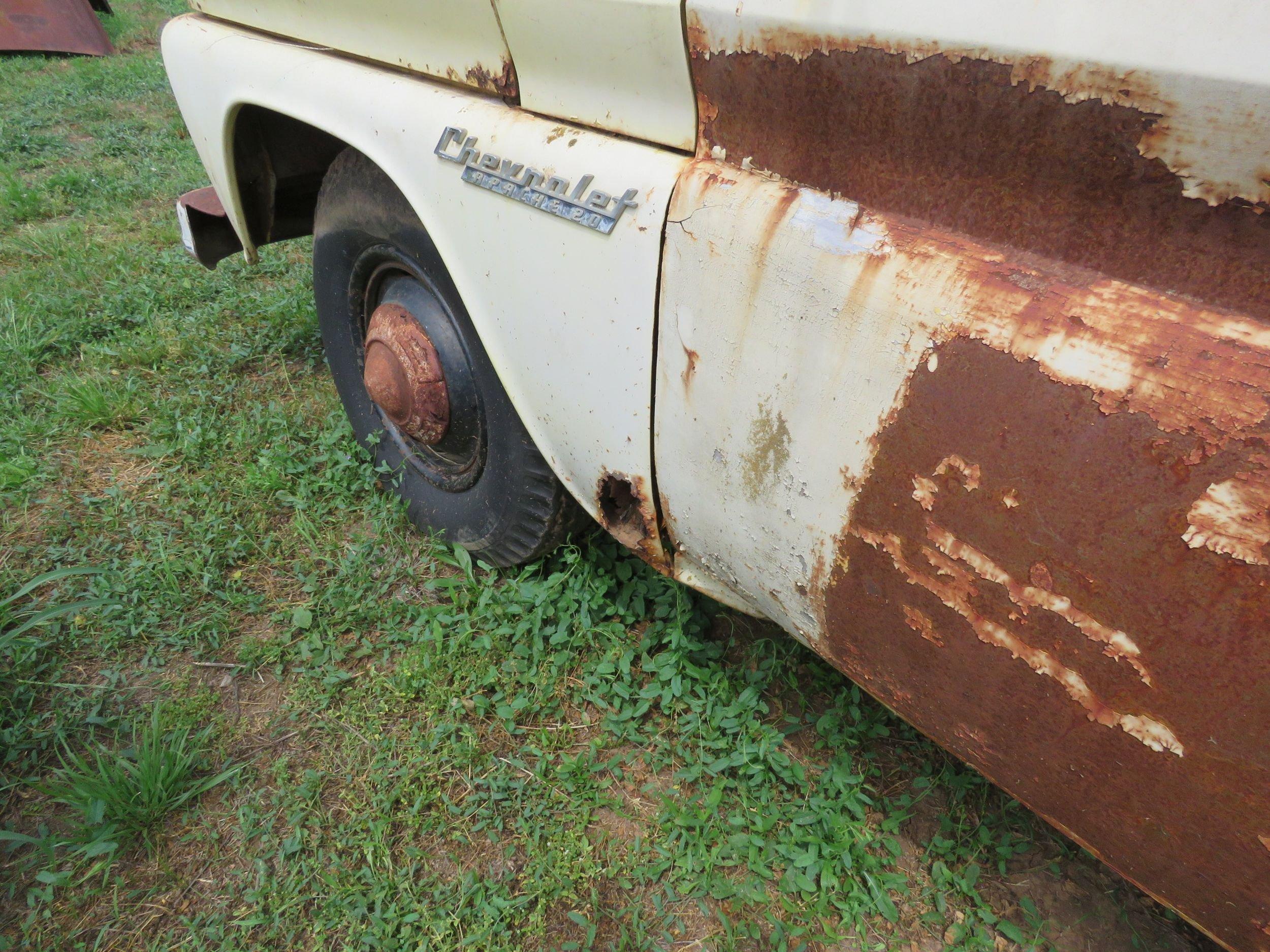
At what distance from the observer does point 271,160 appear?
2.14m

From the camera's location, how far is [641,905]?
→ 1395 millimetres

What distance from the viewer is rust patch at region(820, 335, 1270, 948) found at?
0.68m

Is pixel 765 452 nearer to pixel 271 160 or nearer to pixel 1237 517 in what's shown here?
pixel 1237 517

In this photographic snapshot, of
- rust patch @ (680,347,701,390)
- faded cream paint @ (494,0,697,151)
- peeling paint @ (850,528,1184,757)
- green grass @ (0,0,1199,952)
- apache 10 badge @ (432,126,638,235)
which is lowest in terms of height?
green grass @ (0,0,1199,952)

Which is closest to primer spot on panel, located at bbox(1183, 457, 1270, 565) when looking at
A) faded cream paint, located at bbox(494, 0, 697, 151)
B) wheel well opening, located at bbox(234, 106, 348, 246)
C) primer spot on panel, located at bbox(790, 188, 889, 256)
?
primer spot on panel, located at bbox(790, 188, 889, 256)

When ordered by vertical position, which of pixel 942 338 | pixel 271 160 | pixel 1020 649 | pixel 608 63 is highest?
pixel 608 63

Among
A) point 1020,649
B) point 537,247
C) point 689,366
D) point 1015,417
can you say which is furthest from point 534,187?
point 1020,649

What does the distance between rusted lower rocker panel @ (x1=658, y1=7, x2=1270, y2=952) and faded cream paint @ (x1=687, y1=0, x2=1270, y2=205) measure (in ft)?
0.04

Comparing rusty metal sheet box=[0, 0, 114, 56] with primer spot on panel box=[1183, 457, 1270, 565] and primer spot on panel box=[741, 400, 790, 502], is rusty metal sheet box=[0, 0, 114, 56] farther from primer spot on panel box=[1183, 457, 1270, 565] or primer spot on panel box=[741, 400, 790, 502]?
primer spot on panel box=[1183, 457, 1270, 565]

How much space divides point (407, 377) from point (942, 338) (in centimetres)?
125

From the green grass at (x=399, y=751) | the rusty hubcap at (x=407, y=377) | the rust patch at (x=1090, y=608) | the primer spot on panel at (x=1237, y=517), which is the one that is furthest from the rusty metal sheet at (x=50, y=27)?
the primer spot on panel at (x=1237, y=517)

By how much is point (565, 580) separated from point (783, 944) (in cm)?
90

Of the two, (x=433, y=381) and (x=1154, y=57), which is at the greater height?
(x=1154, y=57)

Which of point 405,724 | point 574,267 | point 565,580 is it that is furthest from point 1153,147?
point 405,724
